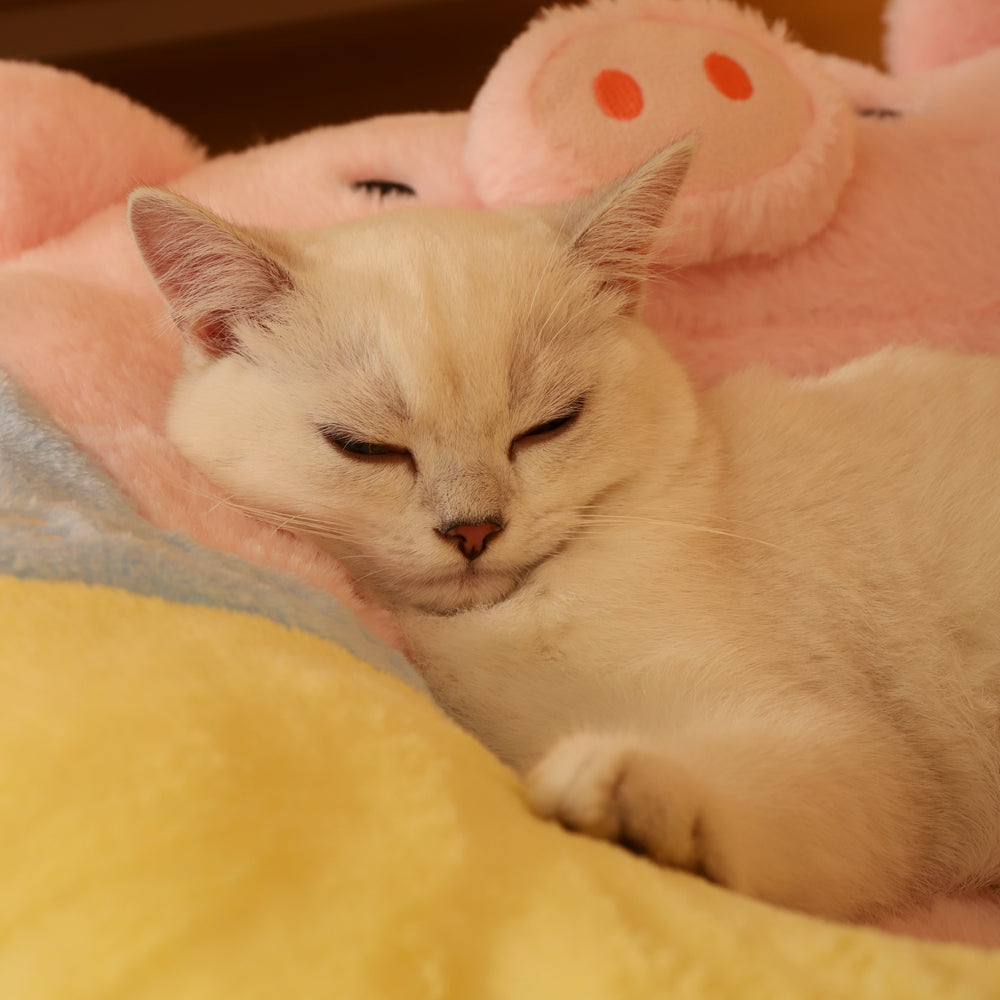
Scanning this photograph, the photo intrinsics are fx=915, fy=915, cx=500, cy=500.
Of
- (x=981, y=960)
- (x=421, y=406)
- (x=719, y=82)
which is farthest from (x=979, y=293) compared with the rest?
(x=981, y=960)

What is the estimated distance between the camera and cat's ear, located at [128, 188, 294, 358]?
1098mm

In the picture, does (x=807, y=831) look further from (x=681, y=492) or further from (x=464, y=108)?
(x=464, y=108)

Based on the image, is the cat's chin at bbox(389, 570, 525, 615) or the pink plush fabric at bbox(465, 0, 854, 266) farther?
the pink plush fabric at bbox(465, 0, 854, 266)

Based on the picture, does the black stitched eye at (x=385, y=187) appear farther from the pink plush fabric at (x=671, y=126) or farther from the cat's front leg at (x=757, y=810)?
the cat's front leg at (x=757, y=810)

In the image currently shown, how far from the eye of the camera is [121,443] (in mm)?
1098

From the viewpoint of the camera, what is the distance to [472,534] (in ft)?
3.42

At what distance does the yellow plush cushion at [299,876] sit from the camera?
0.50m

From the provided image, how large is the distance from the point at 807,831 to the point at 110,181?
5.54 ft

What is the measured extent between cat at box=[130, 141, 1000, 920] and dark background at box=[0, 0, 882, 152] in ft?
5.09

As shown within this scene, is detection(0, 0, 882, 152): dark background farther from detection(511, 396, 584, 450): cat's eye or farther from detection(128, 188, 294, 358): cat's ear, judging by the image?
detection(511, 396, 584, 450): cat's eye

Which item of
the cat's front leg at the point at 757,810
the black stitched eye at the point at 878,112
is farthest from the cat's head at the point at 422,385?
the black stitched eye at the point at 878,112

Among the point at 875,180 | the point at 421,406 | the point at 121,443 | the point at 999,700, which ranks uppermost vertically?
the point at 875,180

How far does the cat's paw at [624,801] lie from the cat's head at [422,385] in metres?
0.38

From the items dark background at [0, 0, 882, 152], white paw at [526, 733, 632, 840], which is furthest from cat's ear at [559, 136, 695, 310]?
dark background at [0, 0, 882, 152]
